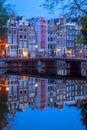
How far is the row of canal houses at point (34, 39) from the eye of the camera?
70812 millimetres

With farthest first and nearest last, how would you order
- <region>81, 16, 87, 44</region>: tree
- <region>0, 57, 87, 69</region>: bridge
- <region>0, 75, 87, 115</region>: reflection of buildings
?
<region>0, 57, 87, 69</region>: bridge, <region>81, 16, 87, 44</region>: tree, <region>0, 75, 87, 115</region>: reflection of buildings

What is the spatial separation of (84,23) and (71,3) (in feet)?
6.54

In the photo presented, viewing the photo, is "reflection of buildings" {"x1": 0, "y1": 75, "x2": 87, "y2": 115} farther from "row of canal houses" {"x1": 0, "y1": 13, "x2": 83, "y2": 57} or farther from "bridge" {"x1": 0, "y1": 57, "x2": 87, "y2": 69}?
"row of canal houses" {"x1": 0, "y1": 13, "x2": 83, "y2": 57}

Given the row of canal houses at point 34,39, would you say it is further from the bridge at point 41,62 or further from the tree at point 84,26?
the tree at point 84,26

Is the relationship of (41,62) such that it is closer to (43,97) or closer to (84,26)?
(84,26)

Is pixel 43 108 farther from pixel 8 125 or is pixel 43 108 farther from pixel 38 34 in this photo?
pixel 38 34

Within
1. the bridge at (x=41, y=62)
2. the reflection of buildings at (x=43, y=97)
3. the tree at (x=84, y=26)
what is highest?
the tree at (x=84, y=26)

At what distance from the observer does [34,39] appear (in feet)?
249

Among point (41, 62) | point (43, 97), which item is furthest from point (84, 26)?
point (41, 62)

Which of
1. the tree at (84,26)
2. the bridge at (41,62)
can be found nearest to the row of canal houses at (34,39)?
the bridge at (41,62)

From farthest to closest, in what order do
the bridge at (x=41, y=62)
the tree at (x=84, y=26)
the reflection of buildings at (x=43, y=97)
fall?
the bridge at (x=41, y=62) → the tree at (x=84, y=26) → the reflection of buildings at (x=43, y=97)

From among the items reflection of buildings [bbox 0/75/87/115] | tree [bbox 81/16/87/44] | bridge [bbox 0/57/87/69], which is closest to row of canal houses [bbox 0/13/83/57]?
bridge [bbox 0/57/87/69]

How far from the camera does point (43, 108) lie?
15.2 meters

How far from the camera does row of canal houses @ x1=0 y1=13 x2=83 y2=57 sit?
2788 inches
